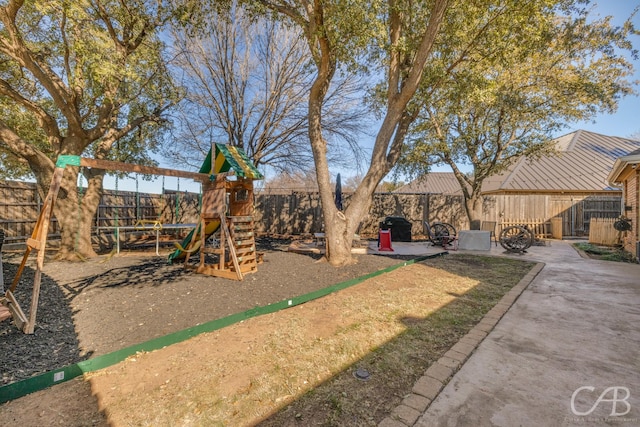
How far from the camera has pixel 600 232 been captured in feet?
35.6

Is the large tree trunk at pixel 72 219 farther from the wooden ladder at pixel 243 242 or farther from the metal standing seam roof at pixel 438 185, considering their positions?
the metal standing seam roof at pixel 438 185

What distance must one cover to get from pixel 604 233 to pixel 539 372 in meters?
12.0

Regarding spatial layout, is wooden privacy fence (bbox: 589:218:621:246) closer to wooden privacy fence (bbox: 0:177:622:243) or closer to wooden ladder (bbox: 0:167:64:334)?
wooden privacy fence (bbox: 0:177:622:243)

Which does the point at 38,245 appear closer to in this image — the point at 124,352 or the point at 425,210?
the point at 124,352

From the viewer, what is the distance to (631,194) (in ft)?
29.2

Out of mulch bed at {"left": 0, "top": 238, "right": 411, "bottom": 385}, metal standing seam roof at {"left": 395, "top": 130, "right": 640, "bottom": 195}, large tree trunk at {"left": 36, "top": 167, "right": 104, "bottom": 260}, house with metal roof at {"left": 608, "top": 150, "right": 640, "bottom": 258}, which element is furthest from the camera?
metal standing seam roof at {"left": 395, "top": 130, "right": 640, "bottom": 195}

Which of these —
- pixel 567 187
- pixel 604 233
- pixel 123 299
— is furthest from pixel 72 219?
pixel 567 187

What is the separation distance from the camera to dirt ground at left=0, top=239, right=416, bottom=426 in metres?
2.01

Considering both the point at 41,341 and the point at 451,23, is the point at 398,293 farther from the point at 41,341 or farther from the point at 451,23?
the point at 451,23

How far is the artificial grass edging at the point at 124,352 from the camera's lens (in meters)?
2.04

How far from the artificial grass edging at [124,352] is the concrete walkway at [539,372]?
6.85 ft

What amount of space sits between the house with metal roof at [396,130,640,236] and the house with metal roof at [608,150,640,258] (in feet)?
6.39

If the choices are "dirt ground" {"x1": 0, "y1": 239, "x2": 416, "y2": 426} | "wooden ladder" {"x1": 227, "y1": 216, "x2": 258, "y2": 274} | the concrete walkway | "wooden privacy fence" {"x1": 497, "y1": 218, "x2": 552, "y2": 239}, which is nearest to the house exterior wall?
"wooden privacy fence" {"x1": 497, "y1": 218, "x2": 552, "y2": 239}

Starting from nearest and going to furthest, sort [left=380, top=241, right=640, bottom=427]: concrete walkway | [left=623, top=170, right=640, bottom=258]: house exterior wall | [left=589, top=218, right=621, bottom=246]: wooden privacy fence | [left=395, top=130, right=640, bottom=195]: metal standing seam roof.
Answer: [left=380, top=241, right=640, bottom=427]: concrete walkway → [left=623, top=170, right=640, bottom=258]: house exterior wall → [left=589, top=218, right=621, bottom=246]: wooden privacy fence → [left=395, top=130, right=640, bottom=195]: metal standing seam roof
